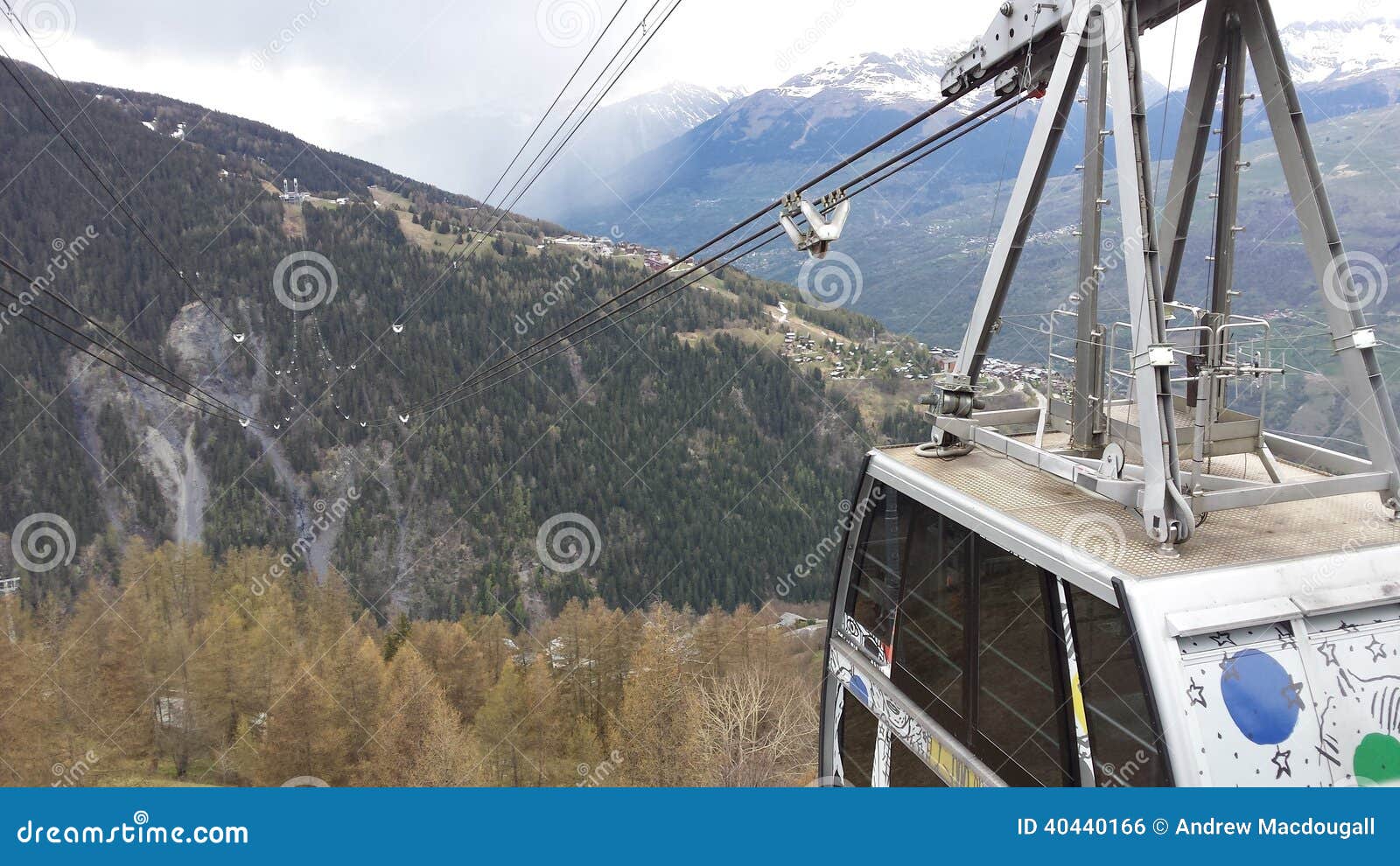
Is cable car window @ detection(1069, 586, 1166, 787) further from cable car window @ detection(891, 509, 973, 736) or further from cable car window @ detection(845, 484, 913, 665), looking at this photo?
cable car window @ detection(845, 484, 913, 665)

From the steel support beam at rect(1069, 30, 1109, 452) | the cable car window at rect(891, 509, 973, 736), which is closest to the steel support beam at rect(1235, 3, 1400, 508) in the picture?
the steel support beam at rect(1069, 30, 1109, 452)

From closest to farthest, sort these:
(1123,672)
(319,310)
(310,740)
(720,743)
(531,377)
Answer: (1123,672)
(720,743)
(310,740)
(531,377)
(319,310)

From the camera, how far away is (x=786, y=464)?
112 m

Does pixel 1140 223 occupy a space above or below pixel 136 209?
below

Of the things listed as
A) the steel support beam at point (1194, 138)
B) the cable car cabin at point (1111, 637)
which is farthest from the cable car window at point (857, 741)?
the steel support beam at point (1194, 138)

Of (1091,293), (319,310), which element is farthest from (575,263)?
(1091,293)

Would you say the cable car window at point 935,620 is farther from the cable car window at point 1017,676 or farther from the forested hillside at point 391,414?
the forested hillside at point 391,414

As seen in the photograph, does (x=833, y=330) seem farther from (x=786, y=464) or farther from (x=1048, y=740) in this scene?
(x=1048, y=740)

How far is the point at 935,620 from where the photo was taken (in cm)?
613

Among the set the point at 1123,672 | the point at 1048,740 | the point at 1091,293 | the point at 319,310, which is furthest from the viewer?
the point at 319,310

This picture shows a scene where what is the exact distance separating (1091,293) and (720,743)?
3508 centimetres

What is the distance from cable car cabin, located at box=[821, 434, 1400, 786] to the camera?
3.89 m

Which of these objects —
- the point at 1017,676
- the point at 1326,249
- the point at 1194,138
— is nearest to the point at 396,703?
the point at 1017,676

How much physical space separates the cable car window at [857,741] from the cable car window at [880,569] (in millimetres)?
509
